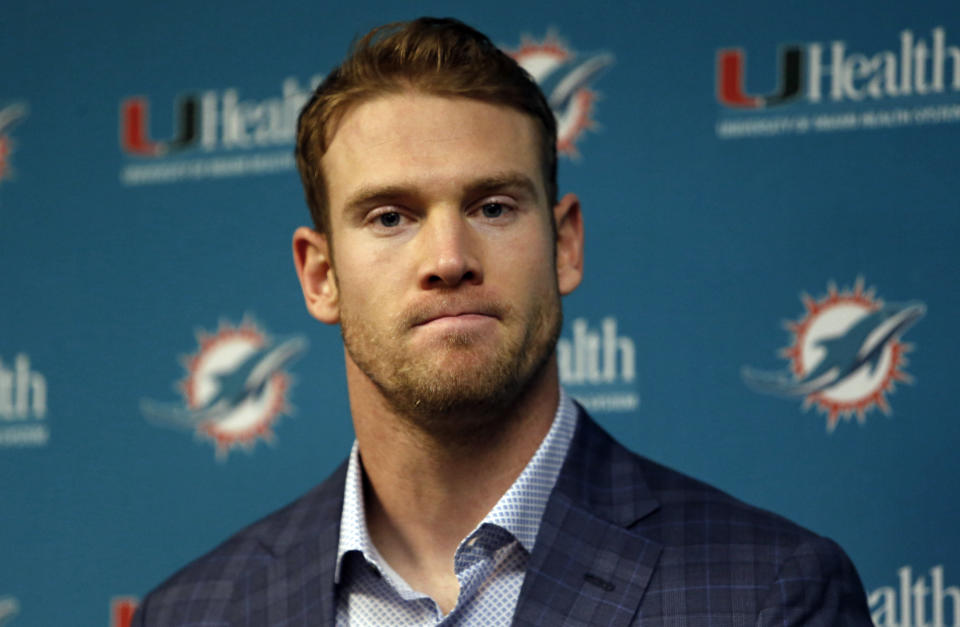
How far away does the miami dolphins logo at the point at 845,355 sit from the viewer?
8.19 feet

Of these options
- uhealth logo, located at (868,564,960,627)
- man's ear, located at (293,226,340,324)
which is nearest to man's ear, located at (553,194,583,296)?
man's ear, located at (293,226,340,324)

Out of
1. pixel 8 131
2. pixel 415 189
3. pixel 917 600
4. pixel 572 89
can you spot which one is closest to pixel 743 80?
pixel 572 89

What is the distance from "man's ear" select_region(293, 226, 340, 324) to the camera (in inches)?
84.9

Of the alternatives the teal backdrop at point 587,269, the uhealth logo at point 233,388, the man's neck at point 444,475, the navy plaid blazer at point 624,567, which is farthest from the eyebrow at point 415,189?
the uhealth logo at point 233,388

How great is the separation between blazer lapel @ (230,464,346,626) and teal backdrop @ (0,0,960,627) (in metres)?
0.67

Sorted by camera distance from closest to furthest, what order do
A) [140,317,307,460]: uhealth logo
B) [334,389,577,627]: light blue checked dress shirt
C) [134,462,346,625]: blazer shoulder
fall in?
[334,389,577,627]: light blue checked dress shirt → [134,462,346,625]: blazer shoulder → [140,317,307,460]: uhealth logo

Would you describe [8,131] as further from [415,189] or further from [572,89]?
[415,189]

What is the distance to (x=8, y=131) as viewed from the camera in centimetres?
323

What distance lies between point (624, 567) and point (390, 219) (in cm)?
63

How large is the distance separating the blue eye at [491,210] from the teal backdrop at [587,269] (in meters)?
0.74

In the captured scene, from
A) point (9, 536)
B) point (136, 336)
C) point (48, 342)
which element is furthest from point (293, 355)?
point (9, 536)

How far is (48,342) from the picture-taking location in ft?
10.3

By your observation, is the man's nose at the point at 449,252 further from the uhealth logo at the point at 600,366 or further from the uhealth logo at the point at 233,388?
the uhealth logo at the point at 233,388

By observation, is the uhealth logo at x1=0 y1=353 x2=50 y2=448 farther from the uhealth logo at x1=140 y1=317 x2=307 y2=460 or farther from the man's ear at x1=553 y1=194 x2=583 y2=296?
the man's ear at x1=553 y1=194 x2=583 y2=296
